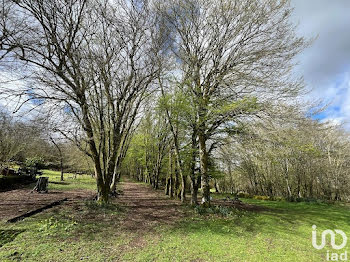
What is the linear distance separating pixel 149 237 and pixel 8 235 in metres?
3.61

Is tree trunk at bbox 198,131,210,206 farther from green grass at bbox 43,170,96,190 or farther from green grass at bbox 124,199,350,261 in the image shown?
green grass at bbox 43,170,96,190

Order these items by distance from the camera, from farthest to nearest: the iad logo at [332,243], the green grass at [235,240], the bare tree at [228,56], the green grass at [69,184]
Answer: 1. the green grass at [69,184]
2. the bare tree at [228,56]
3. the iad logo at [332,243]
4. the green grass at [235,240]

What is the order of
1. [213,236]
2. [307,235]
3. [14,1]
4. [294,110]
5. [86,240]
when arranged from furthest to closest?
[294,110], [307,235], [213,236], [14,1], [86,240]

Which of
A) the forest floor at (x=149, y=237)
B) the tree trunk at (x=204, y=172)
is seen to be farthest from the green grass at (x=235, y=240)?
the tree trunk at (x=204, y=172)

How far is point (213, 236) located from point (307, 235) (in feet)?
11.3

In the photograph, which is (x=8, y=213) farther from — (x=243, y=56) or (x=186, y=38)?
(x=243, y=56)

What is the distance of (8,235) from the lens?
15.6 feet

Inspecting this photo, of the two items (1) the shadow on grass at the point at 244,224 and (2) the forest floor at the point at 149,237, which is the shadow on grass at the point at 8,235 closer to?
(2) the forest floor at the point at 149,237

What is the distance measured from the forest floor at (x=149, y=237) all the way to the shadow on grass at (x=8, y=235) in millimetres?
18

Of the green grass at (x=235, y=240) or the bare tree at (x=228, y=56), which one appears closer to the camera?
the green grass at (x=235, y=240)

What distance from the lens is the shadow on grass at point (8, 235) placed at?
14.5 feet

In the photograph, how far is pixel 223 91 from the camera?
1023cm

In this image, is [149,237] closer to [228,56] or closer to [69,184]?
[228,56]

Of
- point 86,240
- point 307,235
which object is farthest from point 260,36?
point 86,240
